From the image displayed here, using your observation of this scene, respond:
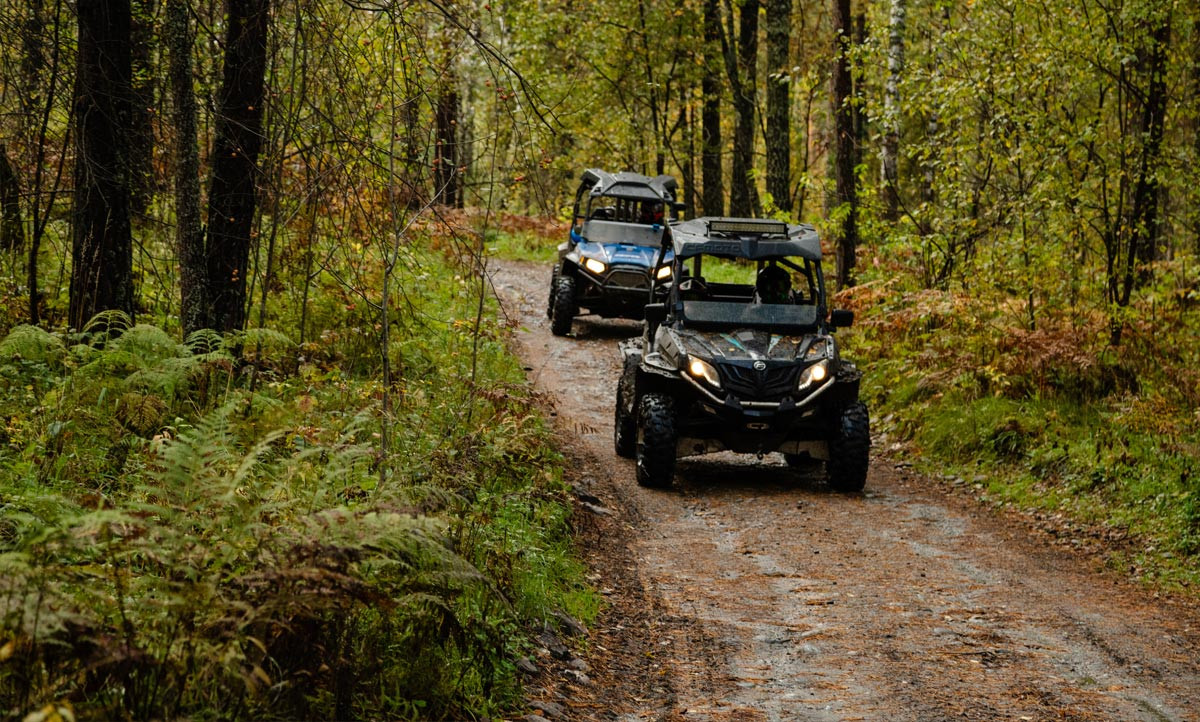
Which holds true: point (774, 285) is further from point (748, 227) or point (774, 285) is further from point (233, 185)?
point (233, 185)

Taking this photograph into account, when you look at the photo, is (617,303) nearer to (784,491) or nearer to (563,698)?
(784,491)

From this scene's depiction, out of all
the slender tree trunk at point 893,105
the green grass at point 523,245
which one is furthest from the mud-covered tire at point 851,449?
the green grass at point 523,245

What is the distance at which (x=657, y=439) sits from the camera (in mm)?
9508

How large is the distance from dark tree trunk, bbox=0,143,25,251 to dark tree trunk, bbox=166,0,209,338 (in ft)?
3.90

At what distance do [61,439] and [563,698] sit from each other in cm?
345

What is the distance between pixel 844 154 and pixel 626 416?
7007 mm

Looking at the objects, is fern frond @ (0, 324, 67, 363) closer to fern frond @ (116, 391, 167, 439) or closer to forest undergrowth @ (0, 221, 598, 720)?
forest undergrowth @ (0, 221, 598, 720)

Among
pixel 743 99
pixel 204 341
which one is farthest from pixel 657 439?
pixel 743 99

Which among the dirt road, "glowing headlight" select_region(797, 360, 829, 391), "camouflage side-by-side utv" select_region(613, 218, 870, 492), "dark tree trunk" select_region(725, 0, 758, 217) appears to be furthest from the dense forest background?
"dark tree trunk" select_region(725, 0, 758, 217)

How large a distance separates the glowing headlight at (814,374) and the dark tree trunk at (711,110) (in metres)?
16.8

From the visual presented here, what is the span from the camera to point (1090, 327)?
39.8 feet

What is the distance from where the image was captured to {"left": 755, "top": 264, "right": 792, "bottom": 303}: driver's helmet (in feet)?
34.5

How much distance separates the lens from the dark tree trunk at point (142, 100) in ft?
28.6

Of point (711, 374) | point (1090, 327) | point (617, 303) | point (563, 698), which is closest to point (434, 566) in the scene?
point (563, 698)
